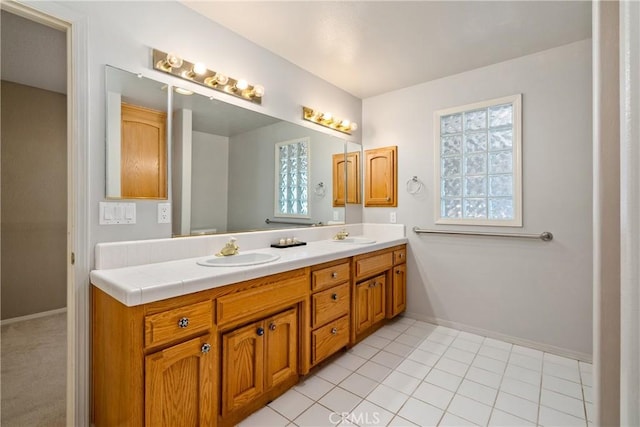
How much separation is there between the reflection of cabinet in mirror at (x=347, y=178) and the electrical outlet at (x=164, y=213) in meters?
1.63

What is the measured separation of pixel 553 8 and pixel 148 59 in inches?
97.4

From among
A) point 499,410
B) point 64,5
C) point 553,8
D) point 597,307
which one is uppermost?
point 553,8

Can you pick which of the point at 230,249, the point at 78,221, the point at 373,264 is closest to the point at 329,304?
the point at 373,264

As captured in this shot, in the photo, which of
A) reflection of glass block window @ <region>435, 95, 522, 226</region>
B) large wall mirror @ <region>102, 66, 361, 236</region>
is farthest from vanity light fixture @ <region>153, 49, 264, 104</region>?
reflection of glass block window @ <region>435, 95, 522, 226</region>

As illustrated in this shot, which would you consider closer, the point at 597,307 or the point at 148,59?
the point at 597,307

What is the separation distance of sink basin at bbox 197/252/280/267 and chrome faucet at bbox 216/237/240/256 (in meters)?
0.03

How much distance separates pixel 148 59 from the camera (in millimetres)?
1698

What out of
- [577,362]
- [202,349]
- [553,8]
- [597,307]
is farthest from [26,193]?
[577,362]

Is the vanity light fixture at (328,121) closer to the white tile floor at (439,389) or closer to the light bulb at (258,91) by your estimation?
the light bulb at (258,91)

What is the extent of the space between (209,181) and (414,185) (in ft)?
6.46

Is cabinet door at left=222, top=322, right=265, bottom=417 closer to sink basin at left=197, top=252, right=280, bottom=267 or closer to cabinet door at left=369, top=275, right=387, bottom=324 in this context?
sink basin at left=197, top=252, right=280, bottom=267

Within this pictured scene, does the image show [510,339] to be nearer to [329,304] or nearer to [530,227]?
[530,227]

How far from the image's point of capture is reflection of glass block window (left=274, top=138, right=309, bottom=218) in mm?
2455

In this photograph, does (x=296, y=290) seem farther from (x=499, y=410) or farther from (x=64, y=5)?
(x=64, y=5)
